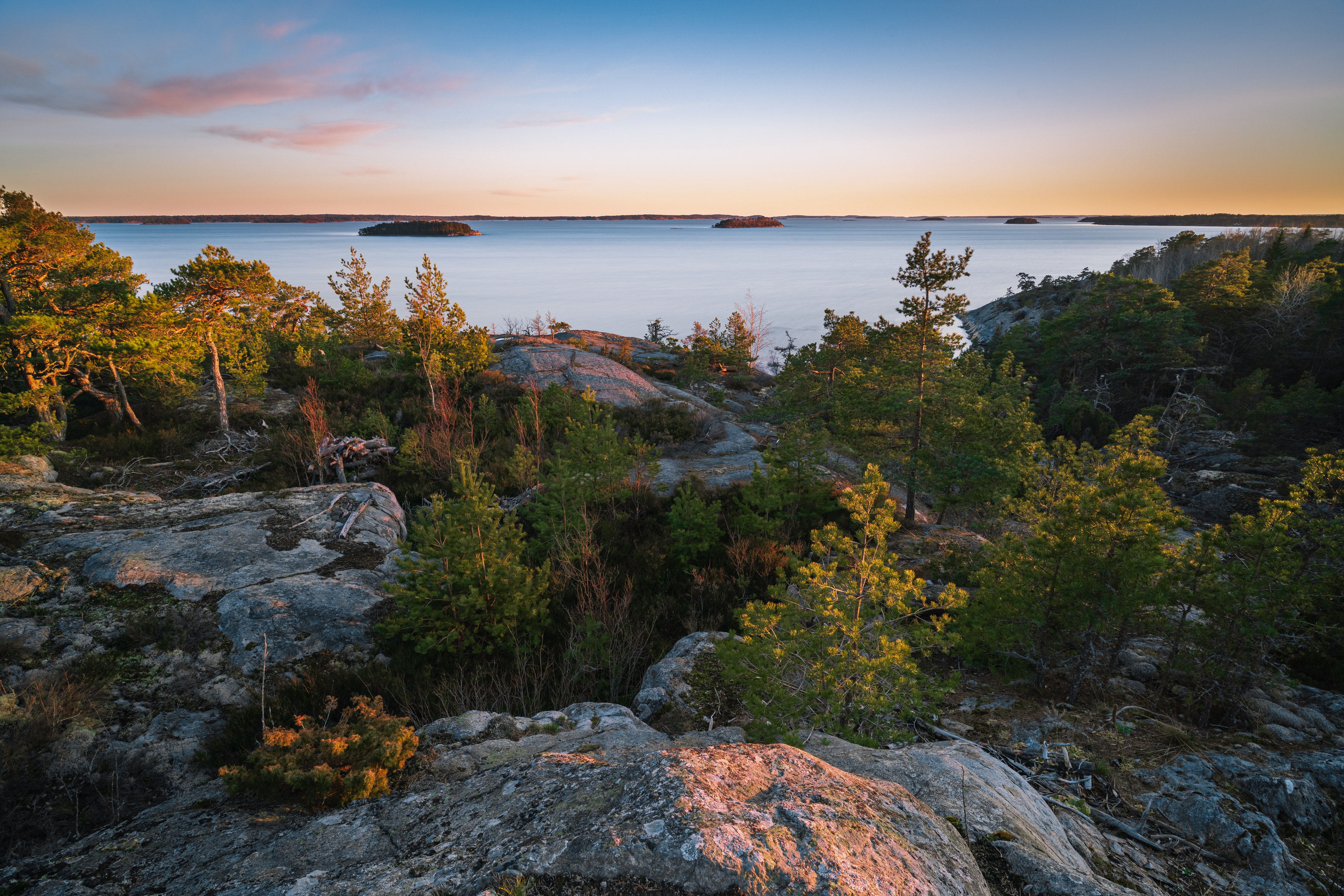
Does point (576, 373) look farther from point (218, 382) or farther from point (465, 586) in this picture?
point (465, 586)

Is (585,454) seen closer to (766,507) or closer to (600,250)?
(766,507)

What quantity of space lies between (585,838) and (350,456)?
16.7 metres

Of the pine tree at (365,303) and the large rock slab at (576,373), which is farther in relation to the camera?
the pine tree at (365,303)

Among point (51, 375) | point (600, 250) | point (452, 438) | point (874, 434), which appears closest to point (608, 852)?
point (874, 434)

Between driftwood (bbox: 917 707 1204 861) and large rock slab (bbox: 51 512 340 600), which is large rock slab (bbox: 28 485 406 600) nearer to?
large rock slab (bbox: 51 512 340 600)

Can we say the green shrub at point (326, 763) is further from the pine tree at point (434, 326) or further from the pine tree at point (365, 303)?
the pine tree at point (365, 303)

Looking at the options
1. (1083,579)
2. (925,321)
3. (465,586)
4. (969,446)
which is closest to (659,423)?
(925,321)

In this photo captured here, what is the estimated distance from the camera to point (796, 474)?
12.7 meters

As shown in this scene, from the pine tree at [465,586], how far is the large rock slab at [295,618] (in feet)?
1.74

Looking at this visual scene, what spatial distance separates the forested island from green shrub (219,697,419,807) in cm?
2

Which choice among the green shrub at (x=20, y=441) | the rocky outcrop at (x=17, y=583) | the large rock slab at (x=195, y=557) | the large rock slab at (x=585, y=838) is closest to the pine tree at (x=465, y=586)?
the large rock slab at (x=195, y=557)

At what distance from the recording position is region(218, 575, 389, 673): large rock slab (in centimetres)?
620

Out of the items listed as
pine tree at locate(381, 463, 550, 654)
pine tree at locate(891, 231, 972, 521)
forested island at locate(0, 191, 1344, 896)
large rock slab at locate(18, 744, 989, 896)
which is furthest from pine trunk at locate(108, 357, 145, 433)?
pine tree at locate(891, 231, 972, 521)

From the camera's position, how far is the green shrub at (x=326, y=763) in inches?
127
